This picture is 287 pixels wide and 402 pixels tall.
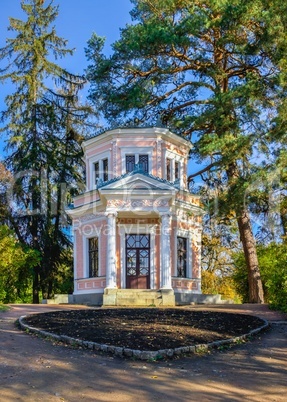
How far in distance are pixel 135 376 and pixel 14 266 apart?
2062cm

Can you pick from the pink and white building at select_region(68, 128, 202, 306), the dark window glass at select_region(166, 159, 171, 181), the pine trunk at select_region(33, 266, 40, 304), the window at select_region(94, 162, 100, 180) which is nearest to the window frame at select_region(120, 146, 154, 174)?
the pink and white building at select_region(68, 128, 202, 306)

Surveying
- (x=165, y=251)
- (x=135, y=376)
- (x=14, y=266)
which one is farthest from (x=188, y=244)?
(x=135, y=376)

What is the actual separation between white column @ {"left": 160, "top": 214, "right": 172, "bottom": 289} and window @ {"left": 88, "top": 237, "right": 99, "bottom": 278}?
4050 mm

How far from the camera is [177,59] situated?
23.9m

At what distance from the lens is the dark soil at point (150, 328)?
9219 millimetres

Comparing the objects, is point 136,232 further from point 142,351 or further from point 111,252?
point 142,351

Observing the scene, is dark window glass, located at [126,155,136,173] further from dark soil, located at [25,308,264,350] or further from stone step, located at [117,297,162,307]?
dark soil, located at [25,308,264,350]

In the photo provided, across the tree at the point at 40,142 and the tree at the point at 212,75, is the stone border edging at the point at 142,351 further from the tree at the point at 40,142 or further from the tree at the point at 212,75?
the tree at the point at 40,142

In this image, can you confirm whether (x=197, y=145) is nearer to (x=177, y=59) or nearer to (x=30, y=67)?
(x=177, y=59)

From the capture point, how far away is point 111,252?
2102cm

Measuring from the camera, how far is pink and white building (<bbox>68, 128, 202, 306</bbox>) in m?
20.8

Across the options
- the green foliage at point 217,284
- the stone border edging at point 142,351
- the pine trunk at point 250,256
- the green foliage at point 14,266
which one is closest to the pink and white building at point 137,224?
the pine trunk at point 250,256

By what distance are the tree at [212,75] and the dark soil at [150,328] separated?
26.9 ft

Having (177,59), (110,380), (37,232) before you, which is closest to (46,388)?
(110,380)
